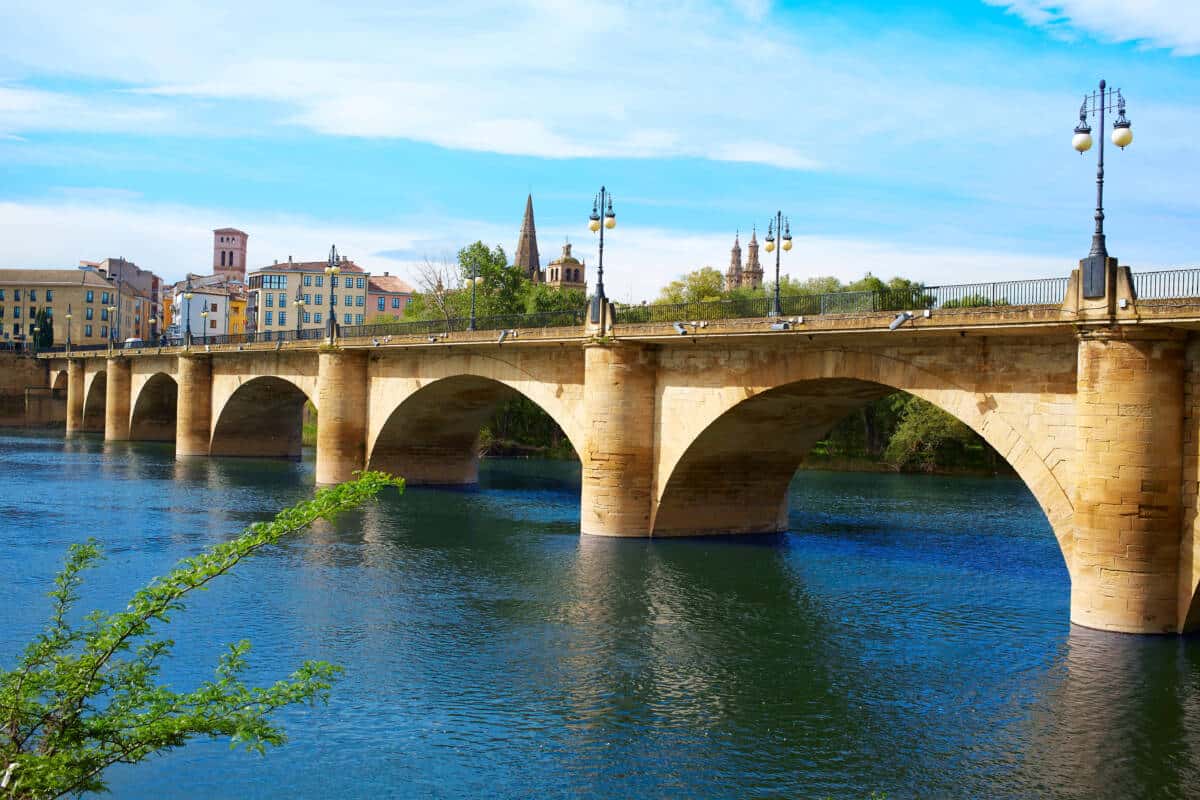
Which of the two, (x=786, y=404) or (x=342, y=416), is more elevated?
(x=786, y=404)

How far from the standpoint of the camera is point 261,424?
6159 centimetres

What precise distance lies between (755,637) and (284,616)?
8.98 meters

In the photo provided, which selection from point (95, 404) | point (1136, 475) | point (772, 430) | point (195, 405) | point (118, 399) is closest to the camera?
point (1136, 475)

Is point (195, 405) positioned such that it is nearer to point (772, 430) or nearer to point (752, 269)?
point (772, 430)

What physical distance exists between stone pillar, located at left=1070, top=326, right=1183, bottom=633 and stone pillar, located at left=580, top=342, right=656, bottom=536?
1358 cm

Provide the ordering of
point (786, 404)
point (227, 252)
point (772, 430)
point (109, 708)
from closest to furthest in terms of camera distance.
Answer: point (109, 708)
point (786, 404)
point (772, 430)
point (227, 252)

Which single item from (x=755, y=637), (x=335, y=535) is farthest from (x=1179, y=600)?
(x=335, y=535)

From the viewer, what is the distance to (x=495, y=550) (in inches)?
1225

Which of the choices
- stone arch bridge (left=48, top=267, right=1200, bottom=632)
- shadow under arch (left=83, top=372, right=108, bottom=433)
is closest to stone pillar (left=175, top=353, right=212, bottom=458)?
stone arch bridge (left=48, top=267, right=1200, bottom=632)

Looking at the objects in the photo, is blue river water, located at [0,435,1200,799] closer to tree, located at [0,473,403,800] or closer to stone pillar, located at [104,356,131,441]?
tree, located at [0,473,403,800]

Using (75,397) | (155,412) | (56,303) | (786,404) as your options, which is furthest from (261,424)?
(56,303)

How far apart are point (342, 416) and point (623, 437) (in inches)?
737

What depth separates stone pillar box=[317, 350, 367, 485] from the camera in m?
46.1

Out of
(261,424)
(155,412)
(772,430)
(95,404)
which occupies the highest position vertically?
(772,430)
